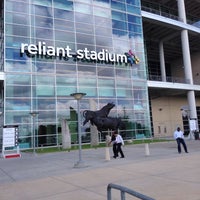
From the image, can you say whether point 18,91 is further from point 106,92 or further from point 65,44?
point 106,92

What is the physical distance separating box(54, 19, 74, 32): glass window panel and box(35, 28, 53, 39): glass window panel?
1070mm

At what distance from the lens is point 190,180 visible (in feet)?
27.4

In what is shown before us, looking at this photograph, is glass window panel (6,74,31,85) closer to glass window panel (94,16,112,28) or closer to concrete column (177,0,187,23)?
glass window panel (94,16,112,28)

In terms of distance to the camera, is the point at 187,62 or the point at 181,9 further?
the point at 181,9

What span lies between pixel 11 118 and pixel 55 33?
35.6 feet

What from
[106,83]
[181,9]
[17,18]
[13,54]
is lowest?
[106,83]

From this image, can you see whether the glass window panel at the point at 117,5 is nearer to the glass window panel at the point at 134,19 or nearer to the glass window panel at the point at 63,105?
the glass window panel at the point at 134,19

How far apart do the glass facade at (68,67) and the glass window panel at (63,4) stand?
0.12 metres

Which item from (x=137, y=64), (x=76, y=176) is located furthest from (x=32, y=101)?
(x=76, y=176)

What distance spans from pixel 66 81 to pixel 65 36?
5.32m

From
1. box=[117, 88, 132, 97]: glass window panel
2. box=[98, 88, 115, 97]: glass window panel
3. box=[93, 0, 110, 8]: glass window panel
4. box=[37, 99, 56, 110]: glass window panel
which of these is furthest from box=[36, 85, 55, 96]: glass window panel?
box=[93, 0, 110, 8]: glass window panel

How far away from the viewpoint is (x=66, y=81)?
30.0 metres

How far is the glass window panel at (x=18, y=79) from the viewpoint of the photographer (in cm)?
2694

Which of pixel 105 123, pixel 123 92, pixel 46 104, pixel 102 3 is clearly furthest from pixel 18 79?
pixel 102 3
